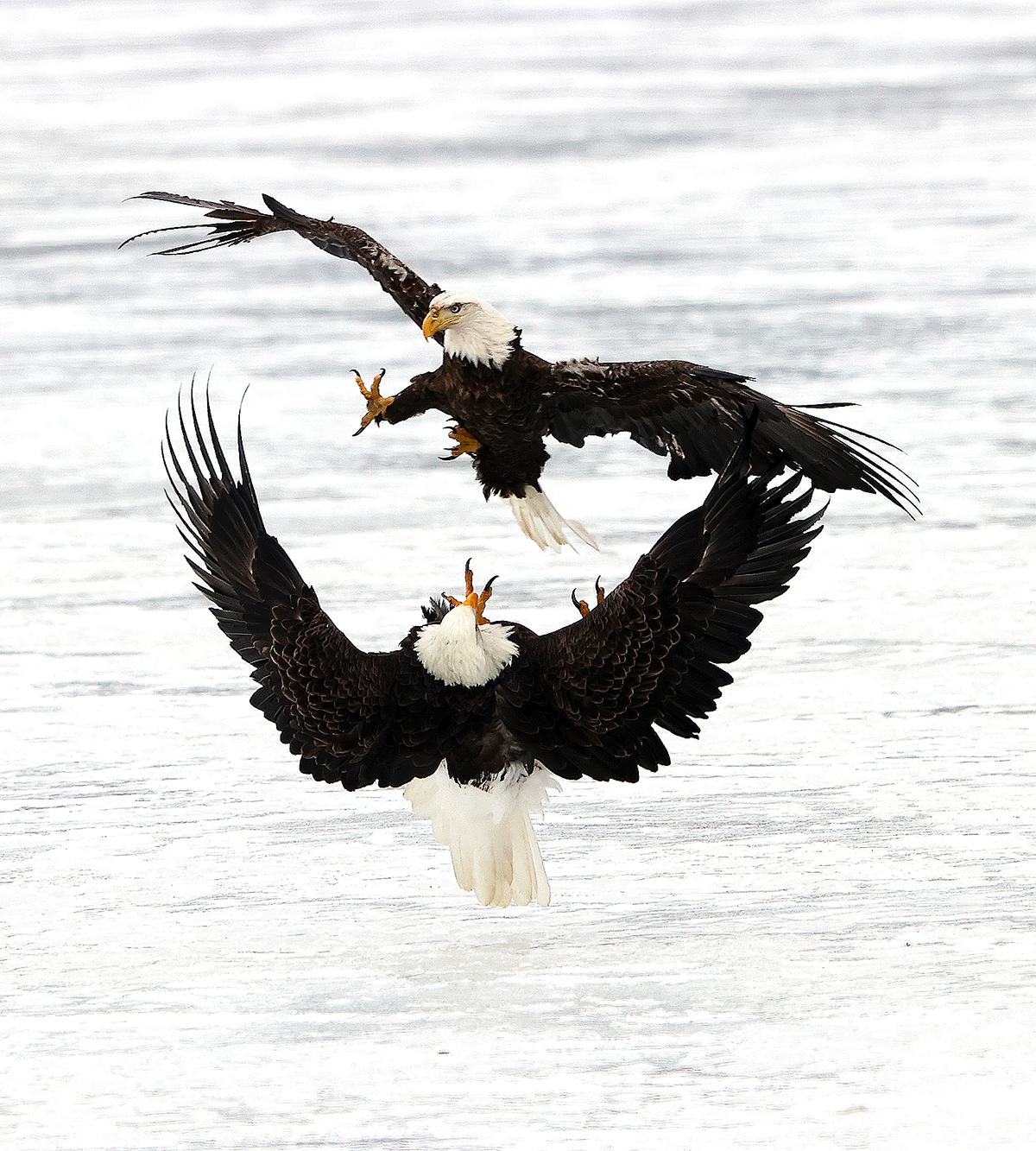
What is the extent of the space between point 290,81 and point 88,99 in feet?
7.07

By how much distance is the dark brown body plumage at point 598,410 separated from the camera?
186 inches

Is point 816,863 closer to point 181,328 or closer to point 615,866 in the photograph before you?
point 615,866

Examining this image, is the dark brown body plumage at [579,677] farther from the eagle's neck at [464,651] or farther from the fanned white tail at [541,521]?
the fanned white tail at [541,521]

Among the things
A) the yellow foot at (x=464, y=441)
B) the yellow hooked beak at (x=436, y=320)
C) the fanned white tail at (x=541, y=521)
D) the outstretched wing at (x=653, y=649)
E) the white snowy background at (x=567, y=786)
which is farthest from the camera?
the fanned white tail at (x=541, y=521)

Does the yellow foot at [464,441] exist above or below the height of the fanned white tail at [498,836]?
above

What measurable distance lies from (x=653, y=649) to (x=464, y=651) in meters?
0.36

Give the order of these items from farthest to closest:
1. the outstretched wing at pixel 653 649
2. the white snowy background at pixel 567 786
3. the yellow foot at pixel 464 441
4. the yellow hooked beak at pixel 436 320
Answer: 1. the yellow foot at pixel 464 441
2. the yellow hooked beak at pixel 436 320
3. the outstretched wing at pixel 653 649
4. the white snowy background at pixel 567 786

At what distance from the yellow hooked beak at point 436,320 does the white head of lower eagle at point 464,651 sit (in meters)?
1.45

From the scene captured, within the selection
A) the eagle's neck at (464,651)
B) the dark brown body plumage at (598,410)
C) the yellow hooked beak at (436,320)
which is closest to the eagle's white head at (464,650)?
the eagle's neck at (464,651)

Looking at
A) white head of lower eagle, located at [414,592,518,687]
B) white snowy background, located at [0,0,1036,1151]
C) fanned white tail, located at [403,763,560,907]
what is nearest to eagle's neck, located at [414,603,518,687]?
white head of lower eagle, located at [414,592,518,687]

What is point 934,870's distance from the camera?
4.16 metres

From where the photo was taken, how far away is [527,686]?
3.96 meters

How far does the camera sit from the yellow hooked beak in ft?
17.5

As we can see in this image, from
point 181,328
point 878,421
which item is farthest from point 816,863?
point 181,328
